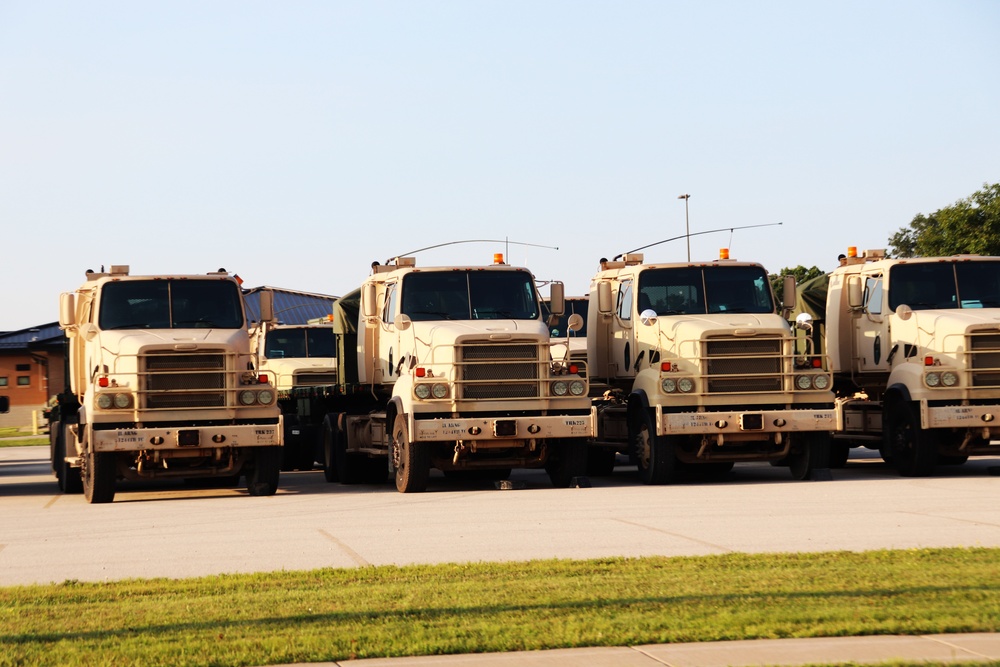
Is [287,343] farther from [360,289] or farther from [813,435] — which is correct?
[813,435]

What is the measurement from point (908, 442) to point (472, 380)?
6.47 m

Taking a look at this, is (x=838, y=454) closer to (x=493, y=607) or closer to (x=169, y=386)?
Answer: (x=169, y=386)

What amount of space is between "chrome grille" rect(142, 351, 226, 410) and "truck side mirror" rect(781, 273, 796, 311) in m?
7.84

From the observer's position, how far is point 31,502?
65.1 feet

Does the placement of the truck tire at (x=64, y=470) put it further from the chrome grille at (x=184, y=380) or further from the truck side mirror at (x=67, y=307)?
the chrome grille at (x=184, y=380)

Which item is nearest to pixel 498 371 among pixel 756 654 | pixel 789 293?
pixel 789 293

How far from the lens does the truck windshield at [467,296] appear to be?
1973cm

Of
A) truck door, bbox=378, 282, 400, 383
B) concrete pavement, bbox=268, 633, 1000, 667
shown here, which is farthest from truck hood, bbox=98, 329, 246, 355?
concrete pavement, bbox=268, 633, 1000, 667

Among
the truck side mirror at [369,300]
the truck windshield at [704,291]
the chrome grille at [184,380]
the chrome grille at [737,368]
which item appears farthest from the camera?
the truck side mirror at [369,300]

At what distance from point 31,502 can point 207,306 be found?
3.67m

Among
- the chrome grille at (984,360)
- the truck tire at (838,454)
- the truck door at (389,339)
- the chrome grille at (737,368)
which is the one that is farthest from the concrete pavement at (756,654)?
the truck tire at (838,454)

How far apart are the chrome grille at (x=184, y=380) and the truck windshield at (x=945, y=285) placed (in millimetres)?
9664

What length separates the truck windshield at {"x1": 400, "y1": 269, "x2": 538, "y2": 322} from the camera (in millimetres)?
19734

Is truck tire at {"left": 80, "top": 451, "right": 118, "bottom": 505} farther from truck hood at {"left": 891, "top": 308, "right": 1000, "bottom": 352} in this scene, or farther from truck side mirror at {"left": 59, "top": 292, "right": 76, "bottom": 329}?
truck hood at {"left": 891, "top": 308, "right": 1000, "bottom": 352}
